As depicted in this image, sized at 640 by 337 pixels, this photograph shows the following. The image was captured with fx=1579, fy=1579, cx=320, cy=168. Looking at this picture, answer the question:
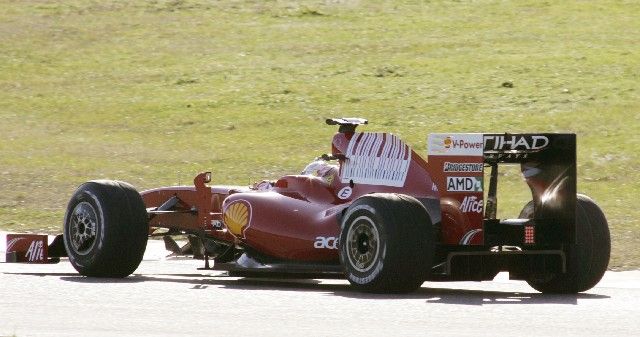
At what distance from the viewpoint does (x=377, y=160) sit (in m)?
14.0

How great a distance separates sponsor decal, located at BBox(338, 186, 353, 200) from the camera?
14.1 meters

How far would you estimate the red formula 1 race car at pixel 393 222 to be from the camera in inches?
502

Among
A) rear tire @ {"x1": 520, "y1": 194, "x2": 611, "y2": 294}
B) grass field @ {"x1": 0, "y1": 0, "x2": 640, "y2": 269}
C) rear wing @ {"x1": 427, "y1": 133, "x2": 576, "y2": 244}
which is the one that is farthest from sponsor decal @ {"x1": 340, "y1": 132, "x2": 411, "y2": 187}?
grass field @ {"x1": 0, "y1": 0, "x2": 640, "y2": 269}

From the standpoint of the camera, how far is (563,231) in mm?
13477

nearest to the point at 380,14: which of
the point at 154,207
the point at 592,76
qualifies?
the point at 592,76

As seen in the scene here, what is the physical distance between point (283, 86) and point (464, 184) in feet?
87.9

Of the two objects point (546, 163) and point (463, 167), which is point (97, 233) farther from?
point (546, 163)

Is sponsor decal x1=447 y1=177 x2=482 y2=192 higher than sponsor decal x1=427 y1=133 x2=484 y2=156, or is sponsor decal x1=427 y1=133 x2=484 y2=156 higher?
sponsor decal x1=427 y1=133 x2=484 y2=156

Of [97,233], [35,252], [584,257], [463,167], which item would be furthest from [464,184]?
[35,252]

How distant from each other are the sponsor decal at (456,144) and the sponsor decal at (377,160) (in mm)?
549

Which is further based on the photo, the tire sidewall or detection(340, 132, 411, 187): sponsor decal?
the tire sidewall

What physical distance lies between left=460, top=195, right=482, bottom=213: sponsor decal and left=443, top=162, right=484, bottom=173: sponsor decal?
9.3 inches

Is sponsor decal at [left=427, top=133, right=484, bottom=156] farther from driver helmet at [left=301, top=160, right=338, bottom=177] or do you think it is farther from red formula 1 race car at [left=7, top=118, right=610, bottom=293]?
driver helmet at [left=301, top=160, right=338, bottom=177]

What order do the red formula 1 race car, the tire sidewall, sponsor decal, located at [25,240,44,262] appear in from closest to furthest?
the red formula 1 race car < the tire sidewall < sponsor decal, located at [25,240,44,262]
